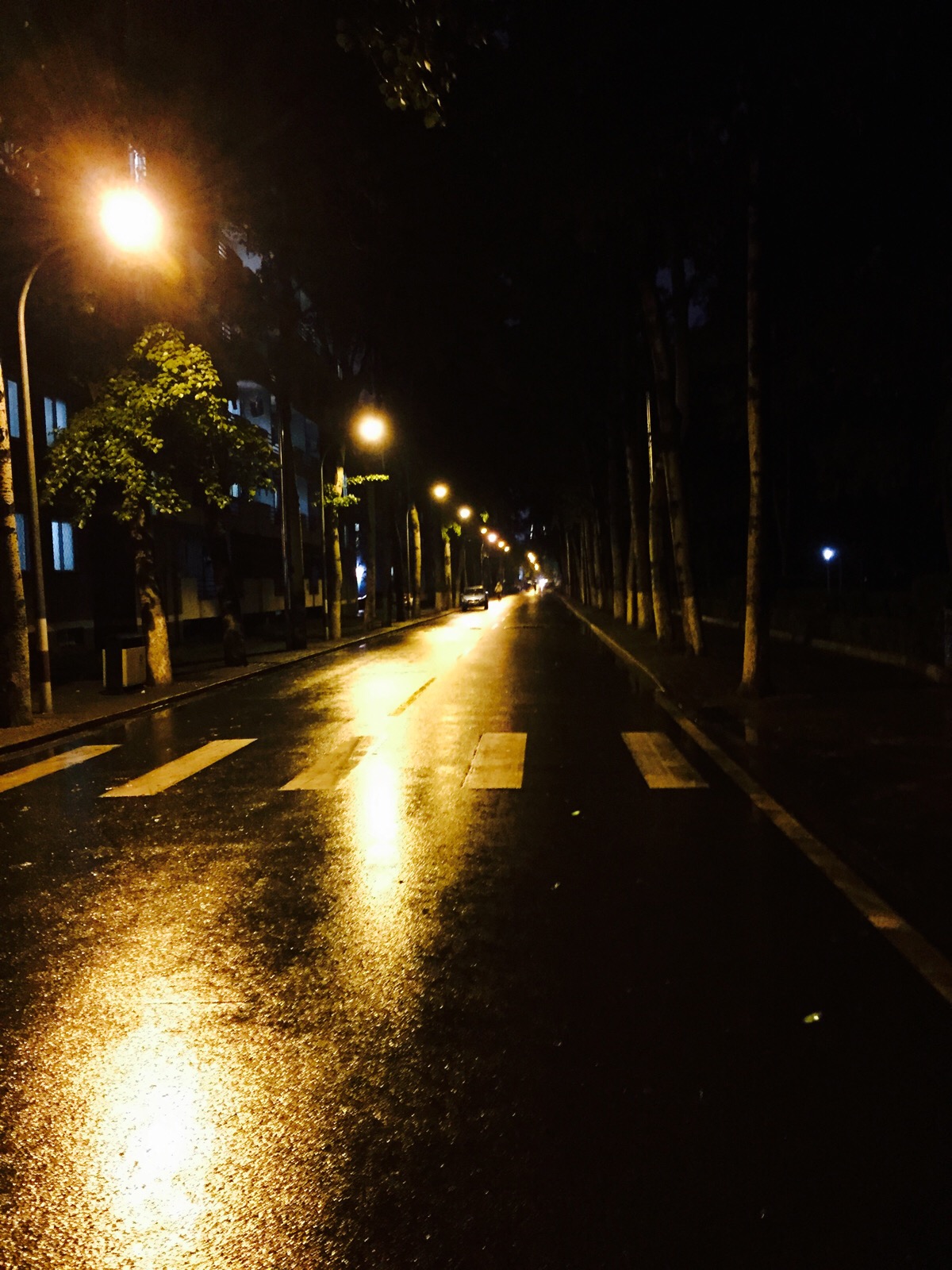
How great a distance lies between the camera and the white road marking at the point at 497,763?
10812 mm

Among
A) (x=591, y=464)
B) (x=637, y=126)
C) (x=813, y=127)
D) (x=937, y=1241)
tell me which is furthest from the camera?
(x=591, y=464)

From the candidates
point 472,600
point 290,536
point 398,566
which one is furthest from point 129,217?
point 472,600

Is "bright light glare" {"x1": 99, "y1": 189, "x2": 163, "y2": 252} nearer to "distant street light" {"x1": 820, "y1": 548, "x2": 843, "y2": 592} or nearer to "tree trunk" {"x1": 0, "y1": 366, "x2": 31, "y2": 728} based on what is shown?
"tree trunk" {"x1": 0, "y1": 366, "x2": 31, "y2": 728}

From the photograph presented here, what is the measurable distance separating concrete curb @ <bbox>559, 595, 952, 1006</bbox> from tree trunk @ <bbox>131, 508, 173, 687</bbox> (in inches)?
500

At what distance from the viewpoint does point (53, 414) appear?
32.1 metres

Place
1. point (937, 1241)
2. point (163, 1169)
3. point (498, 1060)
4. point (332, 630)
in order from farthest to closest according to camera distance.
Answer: point (332, 630), point (498, 1060), point (163, 1169), point (937, 1241)

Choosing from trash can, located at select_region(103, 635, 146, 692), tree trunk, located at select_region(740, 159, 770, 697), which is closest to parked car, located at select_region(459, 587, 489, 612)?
trash can, located at select_region(103, 635, 146, 692)

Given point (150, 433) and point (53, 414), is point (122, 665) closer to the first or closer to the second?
point (150, 433)

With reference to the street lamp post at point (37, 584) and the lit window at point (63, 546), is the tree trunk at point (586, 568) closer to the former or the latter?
the lit window at point (63, 546)

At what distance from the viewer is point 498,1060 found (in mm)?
4438

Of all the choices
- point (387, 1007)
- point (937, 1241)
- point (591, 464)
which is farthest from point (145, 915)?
point (591, 464)

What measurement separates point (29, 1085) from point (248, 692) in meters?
17.1

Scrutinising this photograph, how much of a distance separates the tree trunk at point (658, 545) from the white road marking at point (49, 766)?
1726cm

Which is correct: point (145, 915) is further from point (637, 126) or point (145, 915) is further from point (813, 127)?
point (813, 127)
